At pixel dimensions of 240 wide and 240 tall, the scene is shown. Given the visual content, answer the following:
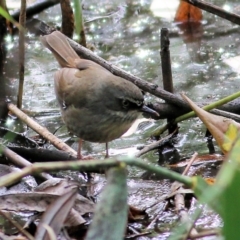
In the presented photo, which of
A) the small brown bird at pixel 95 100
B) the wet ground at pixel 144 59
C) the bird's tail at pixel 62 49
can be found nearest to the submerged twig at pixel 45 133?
the small brown bird at pixel 95 100

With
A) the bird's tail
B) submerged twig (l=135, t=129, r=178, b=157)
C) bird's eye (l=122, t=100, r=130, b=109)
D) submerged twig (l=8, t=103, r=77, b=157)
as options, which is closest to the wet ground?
submerged twig (l=135, t=129, r=178, b=157)

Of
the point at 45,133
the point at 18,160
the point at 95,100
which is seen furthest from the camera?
the point at 95,100

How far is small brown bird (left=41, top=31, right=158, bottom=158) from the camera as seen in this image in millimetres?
4547

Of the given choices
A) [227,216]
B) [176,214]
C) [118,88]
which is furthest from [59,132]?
[227,216]

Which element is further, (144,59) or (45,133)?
(144,59)

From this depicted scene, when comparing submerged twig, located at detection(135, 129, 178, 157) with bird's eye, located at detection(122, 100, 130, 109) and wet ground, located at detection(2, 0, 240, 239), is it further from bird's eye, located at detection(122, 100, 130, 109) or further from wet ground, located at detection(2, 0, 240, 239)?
bird's eye, located at detection(122, 100, 130, 109)

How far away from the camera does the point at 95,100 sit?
190 inches

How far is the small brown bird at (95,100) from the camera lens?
14.9 feet

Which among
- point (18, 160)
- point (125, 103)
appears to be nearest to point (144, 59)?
point (125, 103)

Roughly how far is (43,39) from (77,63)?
20.2 inches

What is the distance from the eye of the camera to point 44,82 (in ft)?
20.3

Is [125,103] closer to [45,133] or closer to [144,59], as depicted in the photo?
[45,133]

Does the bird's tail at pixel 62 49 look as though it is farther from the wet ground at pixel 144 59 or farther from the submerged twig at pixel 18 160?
the submerged twig at pixel 18 160

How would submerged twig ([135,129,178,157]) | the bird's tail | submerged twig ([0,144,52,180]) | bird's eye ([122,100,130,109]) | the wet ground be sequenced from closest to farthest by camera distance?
submerged twig ([0,144,52,180]) < submerged twig ([135,129,178,157]) < bird's eye ([122,100,130,109]) < the wet ground < the bird's tail
